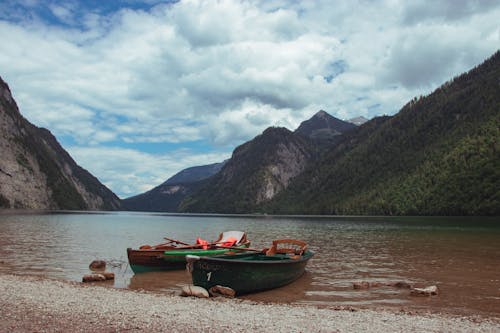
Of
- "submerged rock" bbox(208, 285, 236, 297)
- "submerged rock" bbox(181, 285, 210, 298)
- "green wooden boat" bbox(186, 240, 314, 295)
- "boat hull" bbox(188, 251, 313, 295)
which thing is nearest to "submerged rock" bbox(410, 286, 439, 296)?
"green wooden boat" bbox(186, 240, 314, 295)

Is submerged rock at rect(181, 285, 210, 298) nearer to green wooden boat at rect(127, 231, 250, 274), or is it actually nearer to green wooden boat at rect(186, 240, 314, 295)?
green wooden boat at rect(186, 240, 314, 295)

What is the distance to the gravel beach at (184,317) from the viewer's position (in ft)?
41.9

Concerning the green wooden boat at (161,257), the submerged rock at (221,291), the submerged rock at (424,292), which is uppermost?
the green wooden boat at (161,257)

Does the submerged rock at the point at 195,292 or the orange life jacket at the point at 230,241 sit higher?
the orange life jacket at the point at 230,241

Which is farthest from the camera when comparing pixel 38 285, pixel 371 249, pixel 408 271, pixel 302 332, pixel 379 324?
pixel 371 249

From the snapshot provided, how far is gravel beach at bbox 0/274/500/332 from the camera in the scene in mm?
12766

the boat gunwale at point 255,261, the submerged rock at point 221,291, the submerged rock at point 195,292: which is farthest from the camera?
the boat gunwale at point 255,261

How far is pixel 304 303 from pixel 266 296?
7.86 ft

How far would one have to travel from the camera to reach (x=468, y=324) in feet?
47.1

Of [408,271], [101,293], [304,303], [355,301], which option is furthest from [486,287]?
[101,293]

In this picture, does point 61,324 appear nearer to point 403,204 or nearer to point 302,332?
point 302,332

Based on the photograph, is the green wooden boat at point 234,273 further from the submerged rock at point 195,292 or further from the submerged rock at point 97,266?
the submerged rock at point 97,266

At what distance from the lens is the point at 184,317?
14.2m

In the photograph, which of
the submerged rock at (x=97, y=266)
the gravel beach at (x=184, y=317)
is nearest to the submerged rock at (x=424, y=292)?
the gravel beach at (x=184, y=317)
